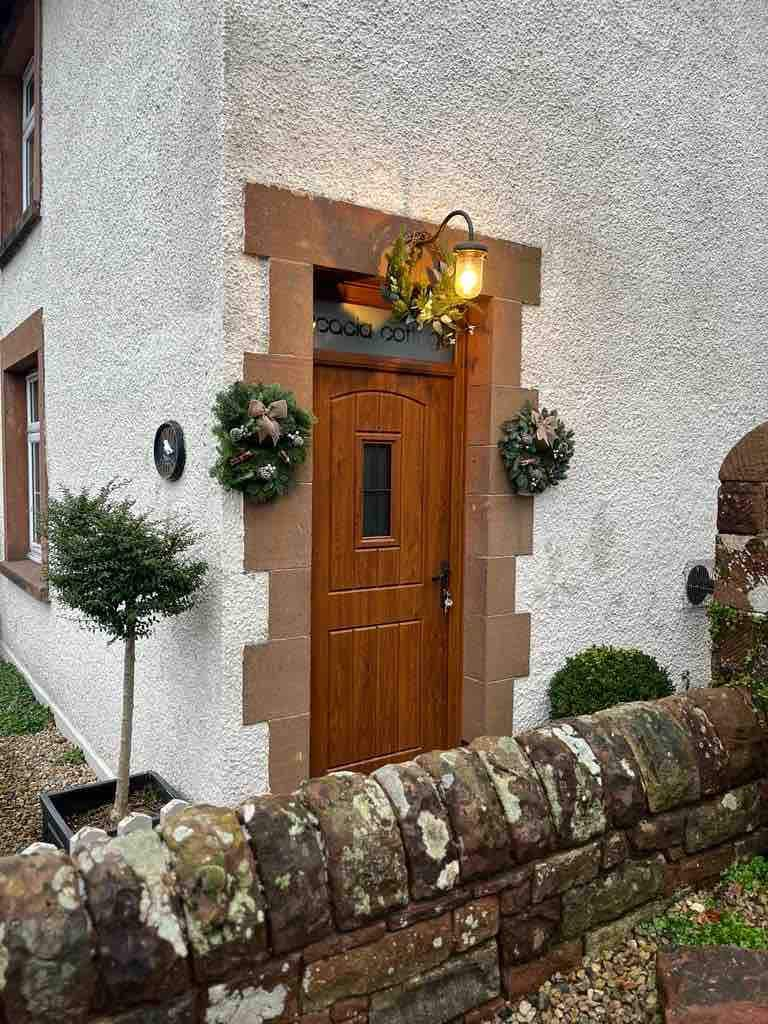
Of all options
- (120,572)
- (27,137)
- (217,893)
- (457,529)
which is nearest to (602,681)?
(457,529)

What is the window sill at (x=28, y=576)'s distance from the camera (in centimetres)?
610

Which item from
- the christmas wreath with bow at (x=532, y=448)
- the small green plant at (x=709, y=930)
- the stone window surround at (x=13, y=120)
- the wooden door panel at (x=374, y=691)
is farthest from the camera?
the stone window surround at (x=13, y=120)

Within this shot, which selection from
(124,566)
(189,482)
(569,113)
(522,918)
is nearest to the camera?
(522,918)

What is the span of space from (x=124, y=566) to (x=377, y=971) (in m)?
2.09

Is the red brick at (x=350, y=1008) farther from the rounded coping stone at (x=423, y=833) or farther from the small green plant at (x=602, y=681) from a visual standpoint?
the small green plant at (x=602, y=681)

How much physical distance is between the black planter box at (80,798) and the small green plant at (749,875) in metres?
2.48

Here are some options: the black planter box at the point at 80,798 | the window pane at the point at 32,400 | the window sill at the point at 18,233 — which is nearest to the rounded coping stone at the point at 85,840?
the black planter box at the point at 80,798

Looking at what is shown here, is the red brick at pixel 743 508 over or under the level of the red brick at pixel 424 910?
over

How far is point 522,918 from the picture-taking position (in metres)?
2.25

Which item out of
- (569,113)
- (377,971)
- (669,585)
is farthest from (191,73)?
(669,585)

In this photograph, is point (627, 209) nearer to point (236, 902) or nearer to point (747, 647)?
point (747, 647)

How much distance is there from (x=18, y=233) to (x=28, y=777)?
4304mm

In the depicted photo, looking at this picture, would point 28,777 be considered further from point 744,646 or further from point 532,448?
point 744,646

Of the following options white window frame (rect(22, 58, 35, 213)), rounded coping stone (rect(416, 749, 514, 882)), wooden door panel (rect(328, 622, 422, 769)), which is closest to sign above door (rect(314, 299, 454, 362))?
wooden door panel (rect(328, 622, 422, 769))
